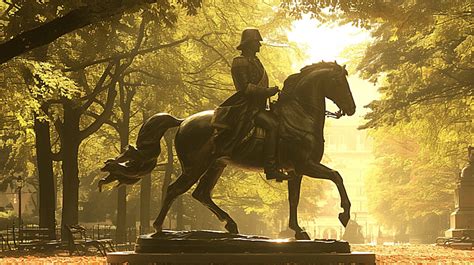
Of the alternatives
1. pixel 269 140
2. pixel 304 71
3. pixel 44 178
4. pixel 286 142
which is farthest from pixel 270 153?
pixel 44 178

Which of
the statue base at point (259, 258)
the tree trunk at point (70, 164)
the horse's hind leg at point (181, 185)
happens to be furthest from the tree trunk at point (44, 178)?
the statue base at point (259, 258)

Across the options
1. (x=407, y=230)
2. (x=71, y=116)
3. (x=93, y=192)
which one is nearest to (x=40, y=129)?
(x=71, y=116)

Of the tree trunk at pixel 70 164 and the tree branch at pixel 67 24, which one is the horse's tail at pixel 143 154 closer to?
the tree branch at pixel 67 24

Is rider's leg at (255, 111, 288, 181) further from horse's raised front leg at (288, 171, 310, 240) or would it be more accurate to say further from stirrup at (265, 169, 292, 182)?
horse's raised front leg at (288, 171, 310, 240)

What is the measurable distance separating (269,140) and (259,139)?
6.6 inches

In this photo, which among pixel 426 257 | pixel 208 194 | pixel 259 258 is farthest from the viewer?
pixel 426 257

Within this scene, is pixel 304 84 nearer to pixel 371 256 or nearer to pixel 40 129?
pixel 371 256

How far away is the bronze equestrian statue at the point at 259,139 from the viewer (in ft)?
49.2

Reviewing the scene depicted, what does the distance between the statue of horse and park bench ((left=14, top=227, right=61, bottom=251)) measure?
13491 mm

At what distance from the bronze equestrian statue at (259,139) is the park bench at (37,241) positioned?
44.4 ft

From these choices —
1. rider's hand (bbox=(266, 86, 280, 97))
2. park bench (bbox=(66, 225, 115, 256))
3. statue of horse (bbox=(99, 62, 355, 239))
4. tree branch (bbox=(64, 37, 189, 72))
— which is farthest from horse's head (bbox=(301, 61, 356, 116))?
tree branch (bbox=(64, 37, 189, 72))

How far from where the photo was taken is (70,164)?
1280 inches

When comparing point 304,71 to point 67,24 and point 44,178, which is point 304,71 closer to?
point 67,24

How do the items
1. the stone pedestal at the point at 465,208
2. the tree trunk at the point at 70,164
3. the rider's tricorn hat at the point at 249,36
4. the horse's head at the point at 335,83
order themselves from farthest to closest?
the stone pedestal at the point at 465,208, the tree trunk at the point at 70,164, the rider's tricorn hat at the point at 249,36, the horse's head at the point at 335,83
